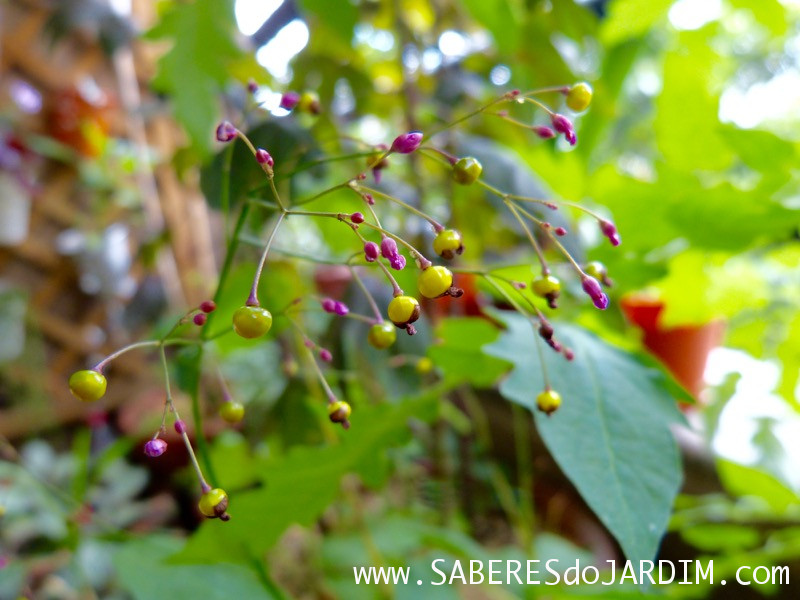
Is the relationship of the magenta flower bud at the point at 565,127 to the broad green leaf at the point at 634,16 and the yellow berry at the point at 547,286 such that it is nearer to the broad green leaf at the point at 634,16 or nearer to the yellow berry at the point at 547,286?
the yellow berry at the point at 547,286

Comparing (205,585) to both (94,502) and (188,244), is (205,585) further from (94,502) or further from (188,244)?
(188,244)

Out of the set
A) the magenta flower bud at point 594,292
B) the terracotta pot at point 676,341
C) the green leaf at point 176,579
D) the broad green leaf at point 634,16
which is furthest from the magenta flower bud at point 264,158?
the terracotta pot at point 676,341

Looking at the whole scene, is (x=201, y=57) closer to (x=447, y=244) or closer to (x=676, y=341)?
(x=447, y=244)

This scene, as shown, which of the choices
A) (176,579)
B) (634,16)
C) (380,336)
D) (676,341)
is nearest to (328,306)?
(380,336)

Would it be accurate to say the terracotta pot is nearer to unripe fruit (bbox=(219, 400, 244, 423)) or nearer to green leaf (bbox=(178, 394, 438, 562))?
green leaf (bbox=(178, 394, 438, 562))

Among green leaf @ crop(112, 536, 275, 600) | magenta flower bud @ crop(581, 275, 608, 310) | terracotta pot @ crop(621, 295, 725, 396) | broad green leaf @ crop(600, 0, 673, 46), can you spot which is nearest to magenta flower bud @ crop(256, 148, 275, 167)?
magenta flower bud @ crop(581, 275, 608, 310)

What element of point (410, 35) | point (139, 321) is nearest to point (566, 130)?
point (410, 35)
